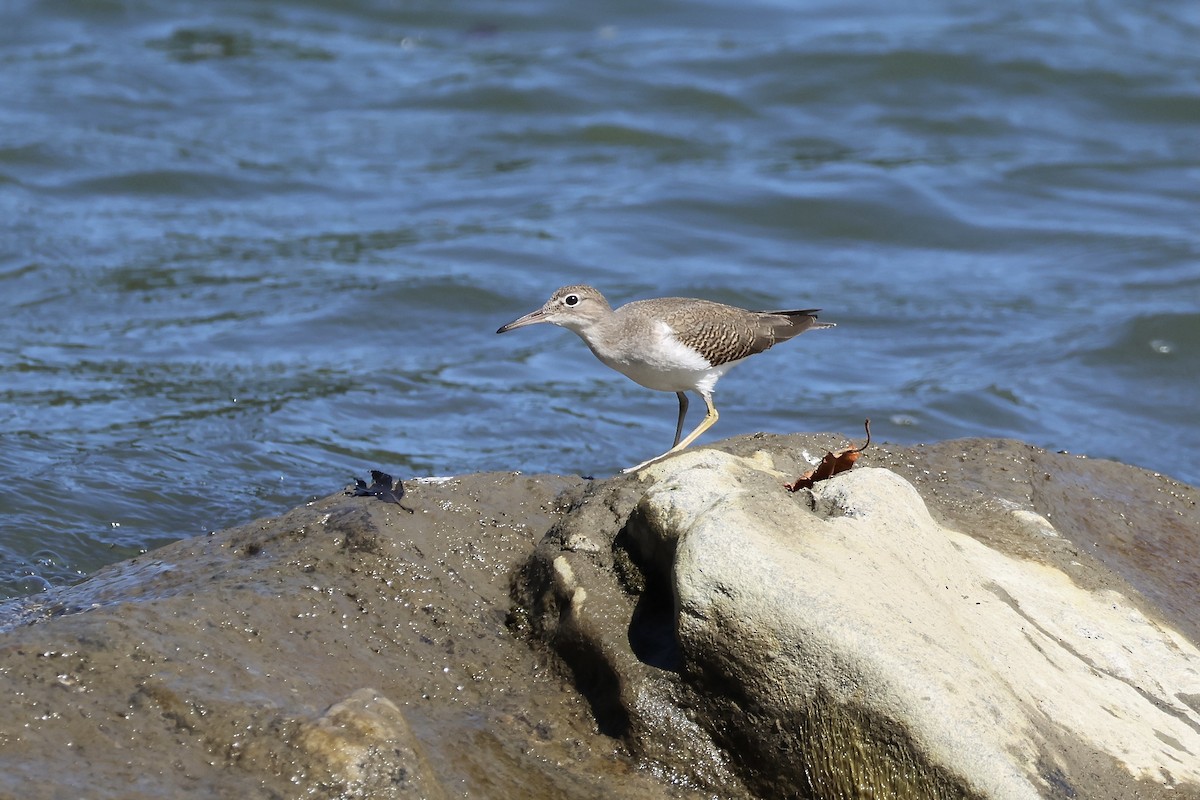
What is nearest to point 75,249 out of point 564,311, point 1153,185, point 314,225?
point 314,225

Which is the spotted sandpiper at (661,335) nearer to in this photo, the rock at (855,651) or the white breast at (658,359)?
the white breast at (658,359)

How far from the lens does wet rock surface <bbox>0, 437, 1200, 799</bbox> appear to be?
3336 millimetres

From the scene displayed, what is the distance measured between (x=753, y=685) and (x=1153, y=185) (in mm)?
11704

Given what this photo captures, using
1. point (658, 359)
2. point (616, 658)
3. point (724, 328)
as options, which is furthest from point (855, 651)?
point (724, 328)

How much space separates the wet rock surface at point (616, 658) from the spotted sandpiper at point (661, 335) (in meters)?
0.97

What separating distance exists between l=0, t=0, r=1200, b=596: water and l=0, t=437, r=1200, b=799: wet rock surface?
168 centimetres

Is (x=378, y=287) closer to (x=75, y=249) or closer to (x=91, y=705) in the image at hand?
(x=75, y=249)

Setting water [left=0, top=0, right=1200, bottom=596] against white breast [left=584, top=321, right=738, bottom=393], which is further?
water [left=0, top=0, right=1200, bottom=596]

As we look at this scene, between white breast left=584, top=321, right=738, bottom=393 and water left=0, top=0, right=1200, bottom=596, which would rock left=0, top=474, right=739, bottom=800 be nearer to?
white breast left=584, top=321, right=738, bottom=393

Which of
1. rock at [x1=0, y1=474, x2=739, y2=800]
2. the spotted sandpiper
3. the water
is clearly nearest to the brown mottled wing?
the spotted sandpiper

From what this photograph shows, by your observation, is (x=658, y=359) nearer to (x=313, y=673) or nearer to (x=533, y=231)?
(x=313, y=673)

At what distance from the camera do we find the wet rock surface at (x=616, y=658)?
3336mm

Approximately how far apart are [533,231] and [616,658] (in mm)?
7951

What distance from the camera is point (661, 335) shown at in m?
5.54
